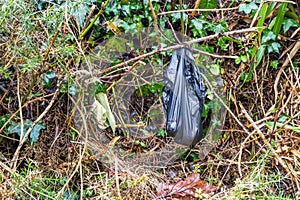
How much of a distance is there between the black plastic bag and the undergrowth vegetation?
3.1 inches

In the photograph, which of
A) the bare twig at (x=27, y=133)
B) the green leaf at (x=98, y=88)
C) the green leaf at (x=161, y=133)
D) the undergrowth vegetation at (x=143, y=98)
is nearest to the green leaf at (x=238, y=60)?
the undergrowth vegetation at (x=143, y=98)

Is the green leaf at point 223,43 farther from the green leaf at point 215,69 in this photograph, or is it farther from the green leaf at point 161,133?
the green leaf at point 161,133

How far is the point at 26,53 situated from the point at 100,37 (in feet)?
1.65

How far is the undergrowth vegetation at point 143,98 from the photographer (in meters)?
1.39

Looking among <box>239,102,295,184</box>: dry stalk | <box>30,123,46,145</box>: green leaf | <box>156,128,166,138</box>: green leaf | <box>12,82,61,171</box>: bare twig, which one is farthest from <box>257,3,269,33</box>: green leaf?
<box>30,123,46,145</box>: green leaf

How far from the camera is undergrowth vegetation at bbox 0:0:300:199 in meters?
1.39

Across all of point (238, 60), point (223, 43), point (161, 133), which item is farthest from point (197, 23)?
point (161, 133)

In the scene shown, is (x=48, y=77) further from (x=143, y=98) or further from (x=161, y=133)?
(x=161, y=133)

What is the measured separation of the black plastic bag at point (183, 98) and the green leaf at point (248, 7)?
0.34 metres

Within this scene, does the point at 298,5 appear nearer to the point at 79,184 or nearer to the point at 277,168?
the point at 277,168

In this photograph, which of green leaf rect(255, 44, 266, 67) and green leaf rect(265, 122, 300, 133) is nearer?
green leaf rect(265, 122, 300, 133)

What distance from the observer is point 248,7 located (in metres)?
1.76

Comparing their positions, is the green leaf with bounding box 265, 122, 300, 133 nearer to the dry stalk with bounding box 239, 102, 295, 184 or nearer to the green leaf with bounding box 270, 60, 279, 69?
the dry stalk with bounding box 239, 102, 295, 184

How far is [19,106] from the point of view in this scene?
1.51 meters
